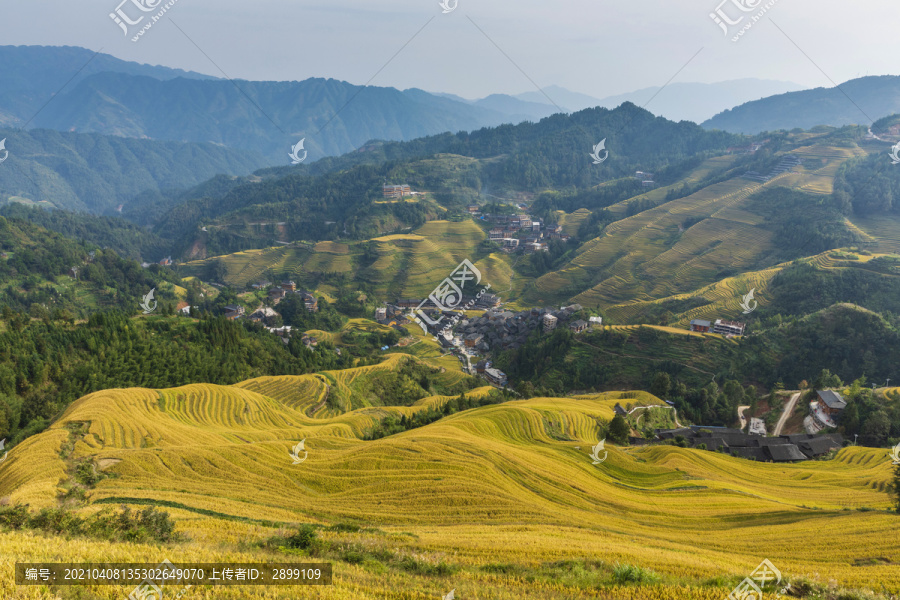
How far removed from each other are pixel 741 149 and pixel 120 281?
143891 mm

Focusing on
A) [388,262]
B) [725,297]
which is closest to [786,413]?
[725,297]

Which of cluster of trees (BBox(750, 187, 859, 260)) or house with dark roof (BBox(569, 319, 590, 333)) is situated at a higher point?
cluster of trees (BBox(750, 187, 859, 260))

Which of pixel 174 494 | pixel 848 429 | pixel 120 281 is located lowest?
pixel 848 429

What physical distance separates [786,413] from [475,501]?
3474cm

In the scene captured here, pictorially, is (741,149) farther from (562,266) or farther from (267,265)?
(267,265)

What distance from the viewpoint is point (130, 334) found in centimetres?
3925

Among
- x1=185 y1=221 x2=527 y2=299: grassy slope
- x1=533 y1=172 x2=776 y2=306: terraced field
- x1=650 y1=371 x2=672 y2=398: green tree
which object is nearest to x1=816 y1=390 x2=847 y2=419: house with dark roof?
x1=650 y1=371 x2=672 y2=398: green tree

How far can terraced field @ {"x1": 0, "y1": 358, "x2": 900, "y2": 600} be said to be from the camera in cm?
924

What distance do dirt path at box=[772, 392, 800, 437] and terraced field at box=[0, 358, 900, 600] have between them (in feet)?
25.2

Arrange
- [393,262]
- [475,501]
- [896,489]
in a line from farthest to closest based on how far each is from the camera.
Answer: [393,262], [896,489], [475,501]

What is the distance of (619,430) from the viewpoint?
30.4m

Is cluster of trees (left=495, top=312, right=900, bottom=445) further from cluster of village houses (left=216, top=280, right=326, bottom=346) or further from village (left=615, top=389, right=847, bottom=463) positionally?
cluster of village houses (left=216, top=280, right=326, bottom=346)

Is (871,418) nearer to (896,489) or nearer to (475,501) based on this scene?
(896,489)

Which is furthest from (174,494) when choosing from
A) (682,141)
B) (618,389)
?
(682,141)
